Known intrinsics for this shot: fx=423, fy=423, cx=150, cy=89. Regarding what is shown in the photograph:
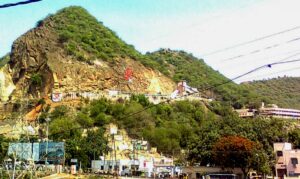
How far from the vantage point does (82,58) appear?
89.1 metres

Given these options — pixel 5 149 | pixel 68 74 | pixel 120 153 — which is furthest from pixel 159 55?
pixel 5 149

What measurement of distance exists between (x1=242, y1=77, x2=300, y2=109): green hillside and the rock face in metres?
67.9

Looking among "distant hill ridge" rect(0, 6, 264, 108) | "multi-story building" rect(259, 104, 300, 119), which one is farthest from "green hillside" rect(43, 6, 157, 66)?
"multi-story building" rect(259, 104, 300, 119)

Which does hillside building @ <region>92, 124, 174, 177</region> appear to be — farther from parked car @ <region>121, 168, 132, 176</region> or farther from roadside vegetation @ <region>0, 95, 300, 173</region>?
roadside vegetation @ <region>0, 95, 300, 173</region>

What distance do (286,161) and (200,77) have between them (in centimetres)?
8243

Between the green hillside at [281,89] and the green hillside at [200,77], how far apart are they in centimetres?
1893

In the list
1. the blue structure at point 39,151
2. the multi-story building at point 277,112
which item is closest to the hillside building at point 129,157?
the blue structure at point 39,151

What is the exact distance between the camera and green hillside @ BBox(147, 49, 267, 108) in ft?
404

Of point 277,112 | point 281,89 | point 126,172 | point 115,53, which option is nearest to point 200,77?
point 277,112

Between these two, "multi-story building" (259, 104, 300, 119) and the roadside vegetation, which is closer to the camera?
the roadside vegetation

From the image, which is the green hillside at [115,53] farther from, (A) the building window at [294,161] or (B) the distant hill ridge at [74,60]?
(A) the building window at [294,161]

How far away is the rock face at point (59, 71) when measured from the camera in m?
83.1

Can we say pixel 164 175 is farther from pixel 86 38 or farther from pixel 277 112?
pixel 277 112

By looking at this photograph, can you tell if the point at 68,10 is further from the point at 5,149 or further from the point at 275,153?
the point at 275,153
